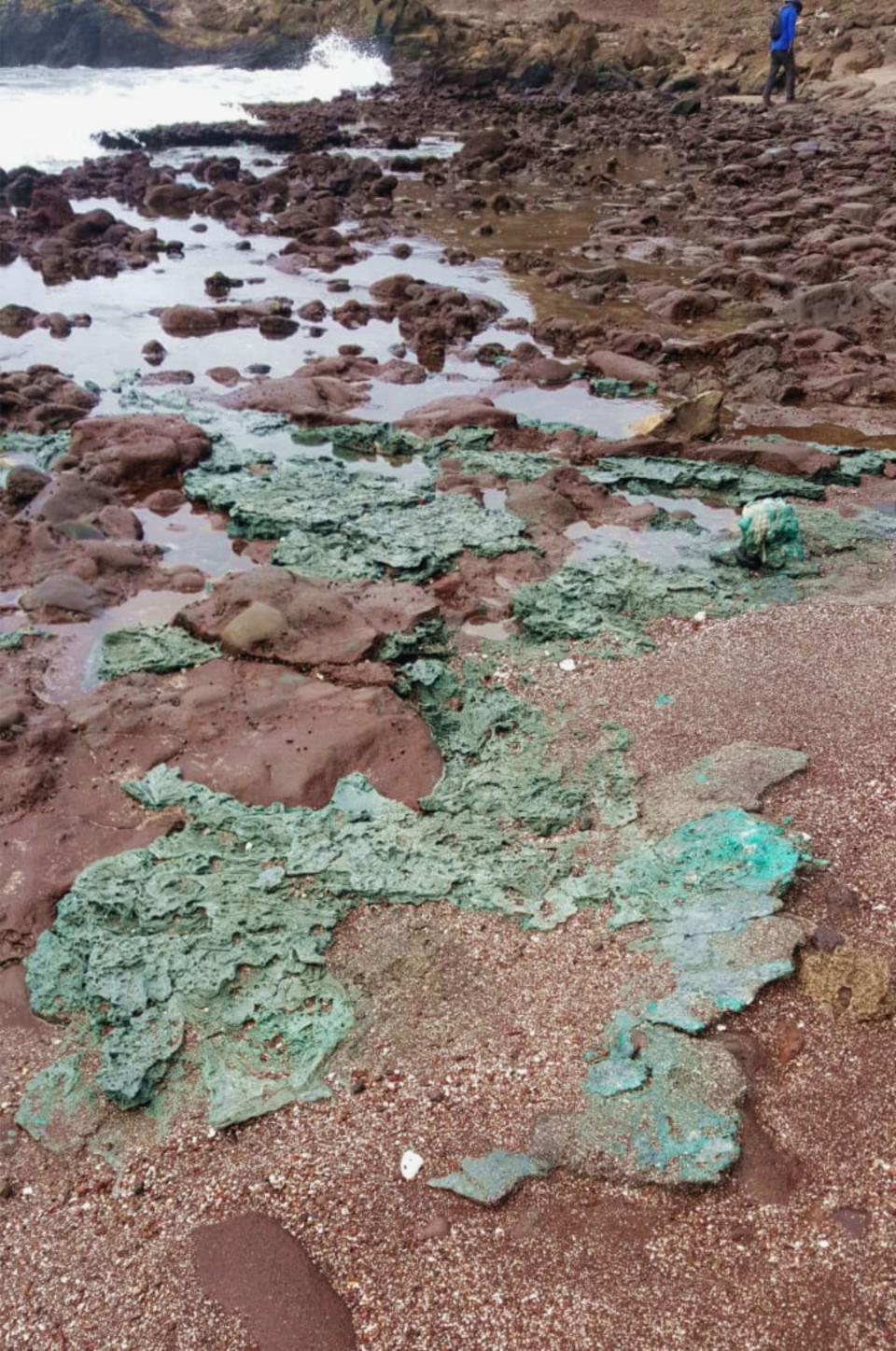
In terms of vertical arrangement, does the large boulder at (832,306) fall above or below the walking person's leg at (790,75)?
below

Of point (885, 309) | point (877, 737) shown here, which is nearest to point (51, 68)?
point (885, 309)

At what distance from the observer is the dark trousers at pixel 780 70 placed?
Answer: 959 inches

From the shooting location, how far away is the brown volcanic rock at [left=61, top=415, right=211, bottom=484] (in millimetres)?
6699

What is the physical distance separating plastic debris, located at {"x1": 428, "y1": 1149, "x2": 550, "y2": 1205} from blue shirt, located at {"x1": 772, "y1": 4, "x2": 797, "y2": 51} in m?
26.3

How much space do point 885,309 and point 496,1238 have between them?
9.41 m

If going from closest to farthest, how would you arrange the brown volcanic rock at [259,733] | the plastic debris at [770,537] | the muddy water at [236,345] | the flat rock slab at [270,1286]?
the flat rock slab at [270,1286] < the brown volcanic rock at [259,733] < the plastic debris at [770,537] < the muddy water at [236,345]

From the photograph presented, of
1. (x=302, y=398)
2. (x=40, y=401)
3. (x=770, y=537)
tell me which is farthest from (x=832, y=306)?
(x=40, y=401)

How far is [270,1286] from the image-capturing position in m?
2.31

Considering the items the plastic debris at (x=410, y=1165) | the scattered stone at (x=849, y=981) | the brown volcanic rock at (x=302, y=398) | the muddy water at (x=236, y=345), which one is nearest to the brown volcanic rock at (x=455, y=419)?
the muddy water at (x=236, y=345)

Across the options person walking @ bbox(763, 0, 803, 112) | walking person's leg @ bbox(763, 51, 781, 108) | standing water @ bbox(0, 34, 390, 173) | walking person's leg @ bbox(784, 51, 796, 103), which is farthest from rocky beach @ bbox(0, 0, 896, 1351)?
walking person's leg @ bbox(784, 51, 796, 103)

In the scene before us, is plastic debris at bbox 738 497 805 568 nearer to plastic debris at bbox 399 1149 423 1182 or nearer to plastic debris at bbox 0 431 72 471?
plastic debris at bbox 399 1149 423 1182

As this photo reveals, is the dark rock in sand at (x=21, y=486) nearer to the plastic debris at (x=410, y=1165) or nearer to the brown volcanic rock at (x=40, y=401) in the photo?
the brown volcanic rock at (x=40, y=401)

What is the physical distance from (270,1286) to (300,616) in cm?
304

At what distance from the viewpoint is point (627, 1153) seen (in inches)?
98.9
